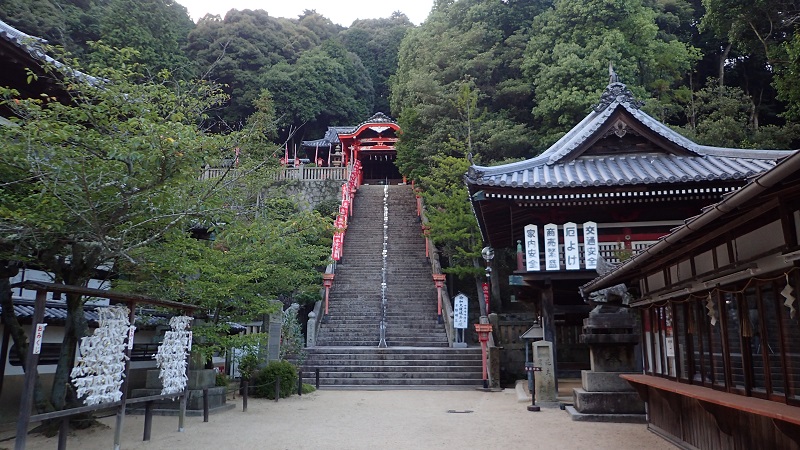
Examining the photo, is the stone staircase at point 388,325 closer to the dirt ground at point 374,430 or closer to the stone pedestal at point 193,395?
the dirt ground at point 374,430

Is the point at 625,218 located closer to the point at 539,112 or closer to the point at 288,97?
the point at 539,112

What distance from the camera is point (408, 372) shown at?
55.4 feet

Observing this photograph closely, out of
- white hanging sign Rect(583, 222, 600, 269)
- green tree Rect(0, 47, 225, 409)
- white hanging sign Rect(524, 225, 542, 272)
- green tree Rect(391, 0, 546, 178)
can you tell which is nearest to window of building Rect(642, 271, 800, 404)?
white hanging sign Rect(583, 222, 600, 269)

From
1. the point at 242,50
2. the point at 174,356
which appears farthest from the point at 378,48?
the point at 174,356

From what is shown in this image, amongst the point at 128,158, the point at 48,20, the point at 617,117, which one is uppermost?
the point at 48,20

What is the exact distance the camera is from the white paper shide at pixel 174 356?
30.1 feet

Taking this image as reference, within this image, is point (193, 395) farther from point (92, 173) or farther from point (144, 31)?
point (144, 31)

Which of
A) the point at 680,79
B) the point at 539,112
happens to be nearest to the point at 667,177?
the point at 539,112

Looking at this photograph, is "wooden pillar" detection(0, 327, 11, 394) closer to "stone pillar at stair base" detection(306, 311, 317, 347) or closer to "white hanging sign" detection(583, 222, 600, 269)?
"stone pillar at stair base" detection(306, 311, 317, 347)

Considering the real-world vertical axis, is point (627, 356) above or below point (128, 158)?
below

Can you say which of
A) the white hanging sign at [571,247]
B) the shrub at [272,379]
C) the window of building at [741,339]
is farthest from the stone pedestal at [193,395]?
the window of building at [741,339]

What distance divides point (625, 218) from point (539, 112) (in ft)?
45.0

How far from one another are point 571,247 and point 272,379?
8420 mm

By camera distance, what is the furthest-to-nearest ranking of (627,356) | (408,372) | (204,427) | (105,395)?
1. (408,372)
2. (627,356)
3. (204,427)
4. (105,395)
